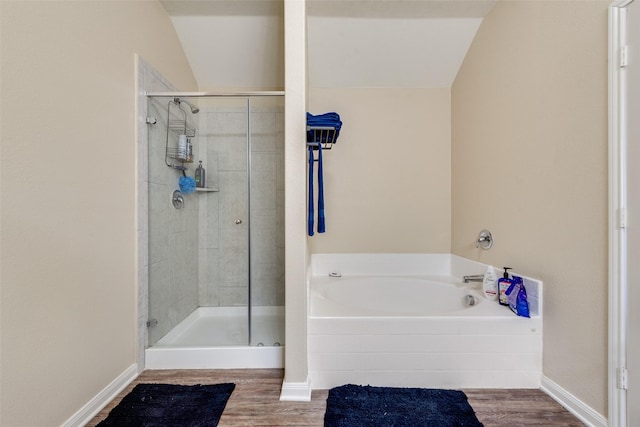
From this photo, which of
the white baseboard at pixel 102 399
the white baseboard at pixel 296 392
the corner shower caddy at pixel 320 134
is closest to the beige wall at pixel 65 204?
the white baseboard at pixel 102 399

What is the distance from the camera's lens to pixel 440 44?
7.62 ft

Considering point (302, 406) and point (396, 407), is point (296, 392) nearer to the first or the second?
point (302, 406)

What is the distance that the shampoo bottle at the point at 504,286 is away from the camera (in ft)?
5.73

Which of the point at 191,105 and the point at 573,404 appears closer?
the point at 573,404

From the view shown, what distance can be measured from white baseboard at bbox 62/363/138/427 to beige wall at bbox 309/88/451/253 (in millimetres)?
1566

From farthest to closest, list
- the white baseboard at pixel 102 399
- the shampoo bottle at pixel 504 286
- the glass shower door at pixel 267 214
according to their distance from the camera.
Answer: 1. the glass shower door at pixel 267 214
2. the shampoo bottle at pixel 504 286
3. the white baseboard at pixel 102 399

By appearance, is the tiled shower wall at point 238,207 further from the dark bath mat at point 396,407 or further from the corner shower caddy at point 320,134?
the dark bath mat at point 396,407

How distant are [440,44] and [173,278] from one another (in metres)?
2.81

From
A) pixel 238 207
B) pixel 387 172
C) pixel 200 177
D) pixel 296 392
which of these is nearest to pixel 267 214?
pixel 238 207

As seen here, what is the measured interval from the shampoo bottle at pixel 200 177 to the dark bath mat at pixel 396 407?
181cm

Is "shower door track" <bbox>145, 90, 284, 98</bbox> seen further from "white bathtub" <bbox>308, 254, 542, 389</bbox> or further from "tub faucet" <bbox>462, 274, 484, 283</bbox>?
"tub faucet" <bbox>462, 274, 484, 283</bbox>

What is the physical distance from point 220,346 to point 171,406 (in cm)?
44

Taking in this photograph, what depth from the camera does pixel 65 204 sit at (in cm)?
125

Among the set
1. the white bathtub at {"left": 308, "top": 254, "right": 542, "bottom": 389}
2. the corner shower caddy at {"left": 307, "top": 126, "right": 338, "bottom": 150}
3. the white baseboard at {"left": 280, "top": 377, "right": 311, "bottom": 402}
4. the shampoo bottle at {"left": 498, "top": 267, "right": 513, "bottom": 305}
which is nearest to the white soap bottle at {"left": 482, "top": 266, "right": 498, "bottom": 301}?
the shampoo bottle at {"left": 498, "top": 267, "right": 513, "bottom": 305}
